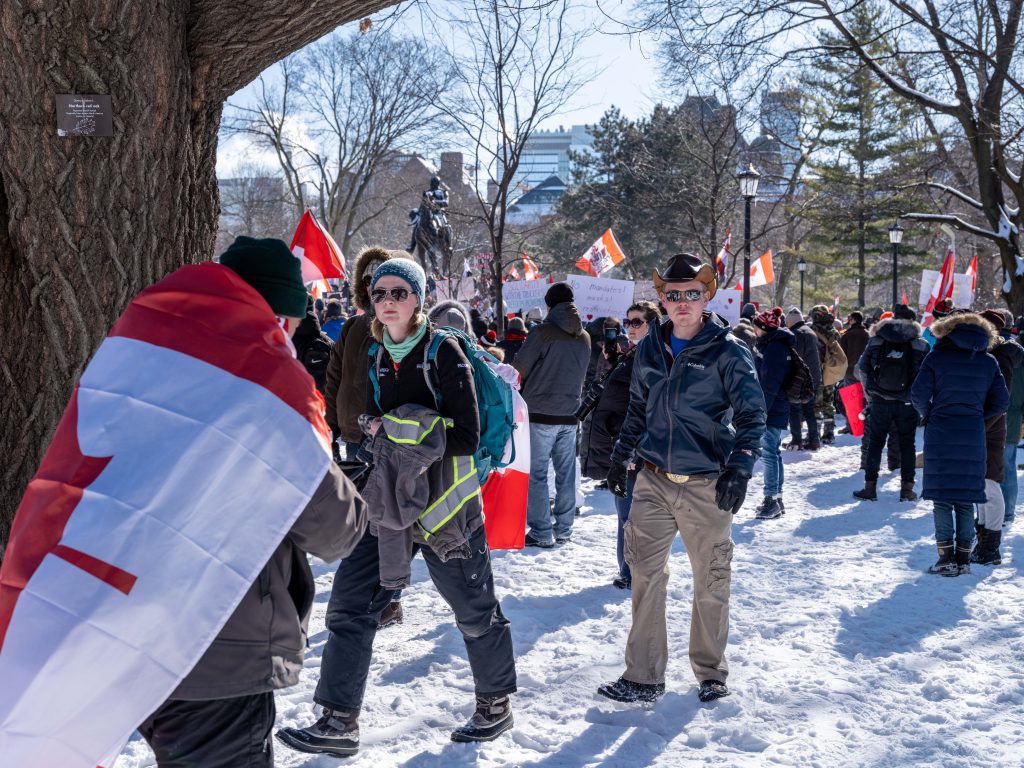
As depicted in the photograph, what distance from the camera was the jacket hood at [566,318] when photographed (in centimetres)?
729

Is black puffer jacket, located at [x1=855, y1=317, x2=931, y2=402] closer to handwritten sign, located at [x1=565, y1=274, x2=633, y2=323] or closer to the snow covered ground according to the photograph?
the snow covered ground

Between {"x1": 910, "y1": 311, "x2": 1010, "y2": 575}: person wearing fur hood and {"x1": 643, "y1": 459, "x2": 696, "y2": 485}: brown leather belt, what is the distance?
11.1 ft

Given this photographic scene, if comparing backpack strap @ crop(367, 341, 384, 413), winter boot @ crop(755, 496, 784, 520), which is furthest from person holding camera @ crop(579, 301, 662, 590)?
backpack strap @ crop(367, 341, 384, 413)

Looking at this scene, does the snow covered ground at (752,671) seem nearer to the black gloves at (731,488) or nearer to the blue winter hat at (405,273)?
the black gloves at (731,488)

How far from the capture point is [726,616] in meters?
4.55

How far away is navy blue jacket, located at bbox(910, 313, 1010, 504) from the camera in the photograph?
684 cm

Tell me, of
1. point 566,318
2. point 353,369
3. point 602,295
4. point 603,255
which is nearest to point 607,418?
point 566,318

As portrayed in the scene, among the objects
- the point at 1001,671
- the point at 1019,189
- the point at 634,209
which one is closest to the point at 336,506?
the point at 1001,671

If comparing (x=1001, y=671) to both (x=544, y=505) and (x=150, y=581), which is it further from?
(x=150, y=581)

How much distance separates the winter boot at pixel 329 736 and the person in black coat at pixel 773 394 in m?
5.89

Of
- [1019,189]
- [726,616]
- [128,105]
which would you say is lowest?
[726,616]

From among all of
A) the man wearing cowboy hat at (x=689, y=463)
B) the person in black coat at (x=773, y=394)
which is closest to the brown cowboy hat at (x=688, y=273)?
the man wearing cowboy hat at (x=689, y=463)

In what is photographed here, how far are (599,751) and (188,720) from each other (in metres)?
2.13

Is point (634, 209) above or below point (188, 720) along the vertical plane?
above
